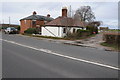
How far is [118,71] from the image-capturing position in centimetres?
723

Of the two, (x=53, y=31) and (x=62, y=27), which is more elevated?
(x=62, y=27)

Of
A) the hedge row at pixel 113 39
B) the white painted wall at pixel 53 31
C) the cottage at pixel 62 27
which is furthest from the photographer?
the white painted wall at pixel 53 31

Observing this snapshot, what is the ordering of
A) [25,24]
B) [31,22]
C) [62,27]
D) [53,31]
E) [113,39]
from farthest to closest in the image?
[25,24] → [31,22] → [53,31] → [62,27] → [113,39]

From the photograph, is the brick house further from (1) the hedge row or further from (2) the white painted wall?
(1) the hedge row

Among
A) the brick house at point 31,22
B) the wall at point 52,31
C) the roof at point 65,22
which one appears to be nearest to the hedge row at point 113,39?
the roof at point 65,22

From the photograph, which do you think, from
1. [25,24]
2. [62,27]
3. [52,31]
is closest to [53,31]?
[52,31]

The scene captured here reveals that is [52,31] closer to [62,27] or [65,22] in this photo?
[62,27]

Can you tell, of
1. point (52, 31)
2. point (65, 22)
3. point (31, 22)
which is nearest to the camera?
point (65, 22)

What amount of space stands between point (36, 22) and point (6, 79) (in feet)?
146

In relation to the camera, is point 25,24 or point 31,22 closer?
point 31,22

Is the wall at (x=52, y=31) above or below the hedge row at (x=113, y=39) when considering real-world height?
above

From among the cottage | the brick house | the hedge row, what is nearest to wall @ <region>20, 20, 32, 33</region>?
the brick house

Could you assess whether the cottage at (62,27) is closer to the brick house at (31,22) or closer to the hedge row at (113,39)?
the brick house at (31,22)

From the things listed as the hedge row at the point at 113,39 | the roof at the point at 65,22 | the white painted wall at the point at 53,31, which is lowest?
the hedge row at the point at 113,39
